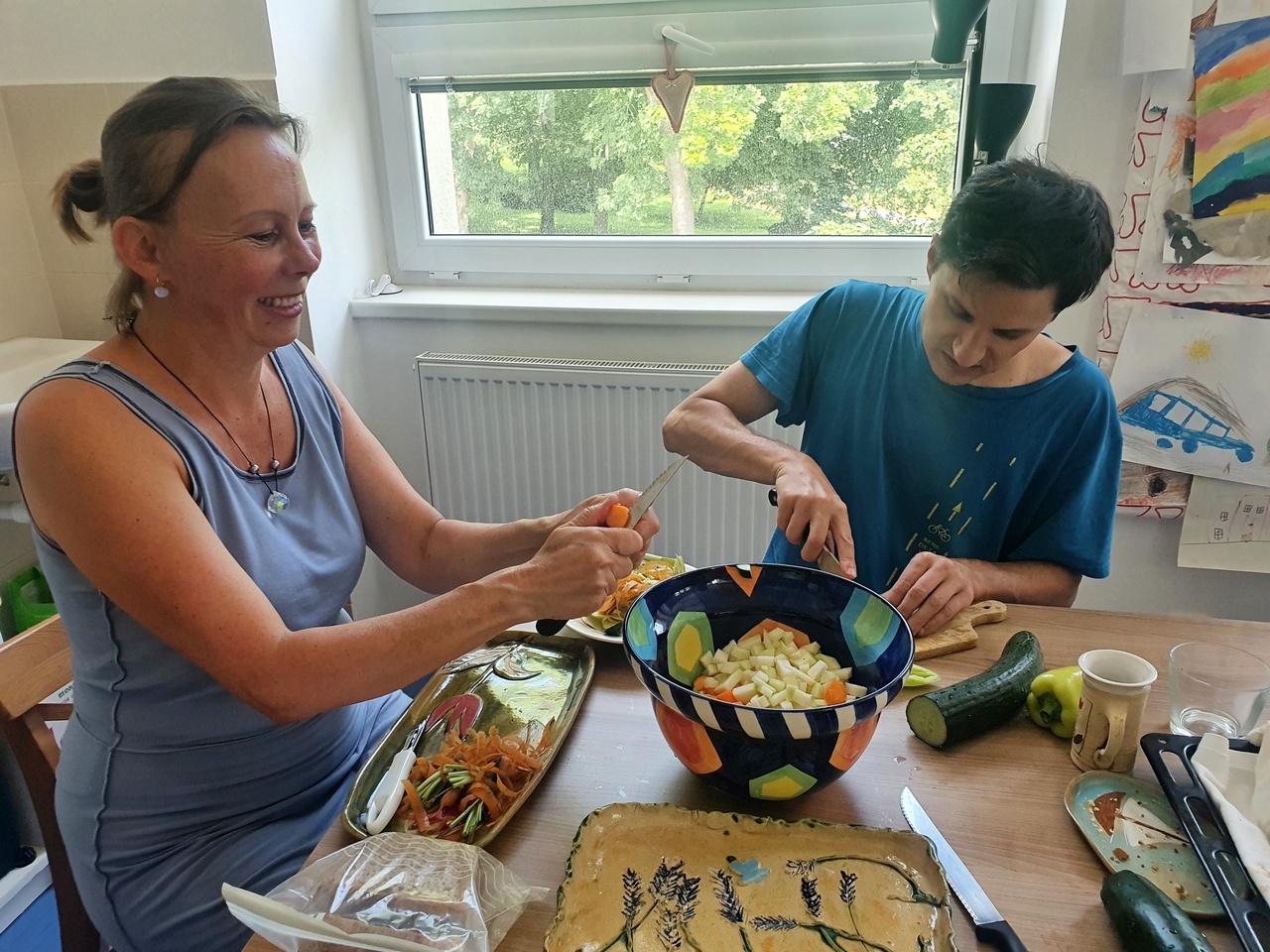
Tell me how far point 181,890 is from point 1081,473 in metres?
1.40

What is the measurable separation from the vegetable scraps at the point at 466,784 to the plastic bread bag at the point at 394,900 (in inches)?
2.1

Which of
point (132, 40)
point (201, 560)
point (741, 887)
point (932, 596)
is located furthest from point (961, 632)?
point (132, 40)

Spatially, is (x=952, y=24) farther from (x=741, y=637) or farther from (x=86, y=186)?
(x=86, y=186)

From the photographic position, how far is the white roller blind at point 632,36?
2.14 m

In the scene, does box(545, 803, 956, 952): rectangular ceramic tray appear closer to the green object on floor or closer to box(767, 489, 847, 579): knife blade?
box(767, 489, 847, 579): knife blade

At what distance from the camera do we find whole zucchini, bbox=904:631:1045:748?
36.6 inches

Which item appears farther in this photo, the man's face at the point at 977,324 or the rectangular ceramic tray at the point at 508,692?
the man's face at the point at 977,324

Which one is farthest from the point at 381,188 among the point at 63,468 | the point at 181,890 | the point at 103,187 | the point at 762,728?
the point at 762,728

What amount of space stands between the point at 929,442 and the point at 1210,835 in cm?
77

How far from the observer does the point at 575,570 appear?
1.01 meters

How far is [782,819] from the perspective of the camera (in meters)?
0.83

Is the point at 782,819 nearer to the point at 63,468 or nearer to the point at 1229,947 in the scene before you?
the point at 1229,947

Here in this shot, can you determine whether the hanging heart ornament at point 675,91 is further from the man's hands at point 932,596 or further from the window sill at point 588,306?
the man's hands at point 932,596

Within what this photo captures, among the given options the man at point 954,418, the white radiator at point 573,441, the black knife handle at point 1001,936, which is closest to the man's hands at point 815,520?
the man at point 954,418
